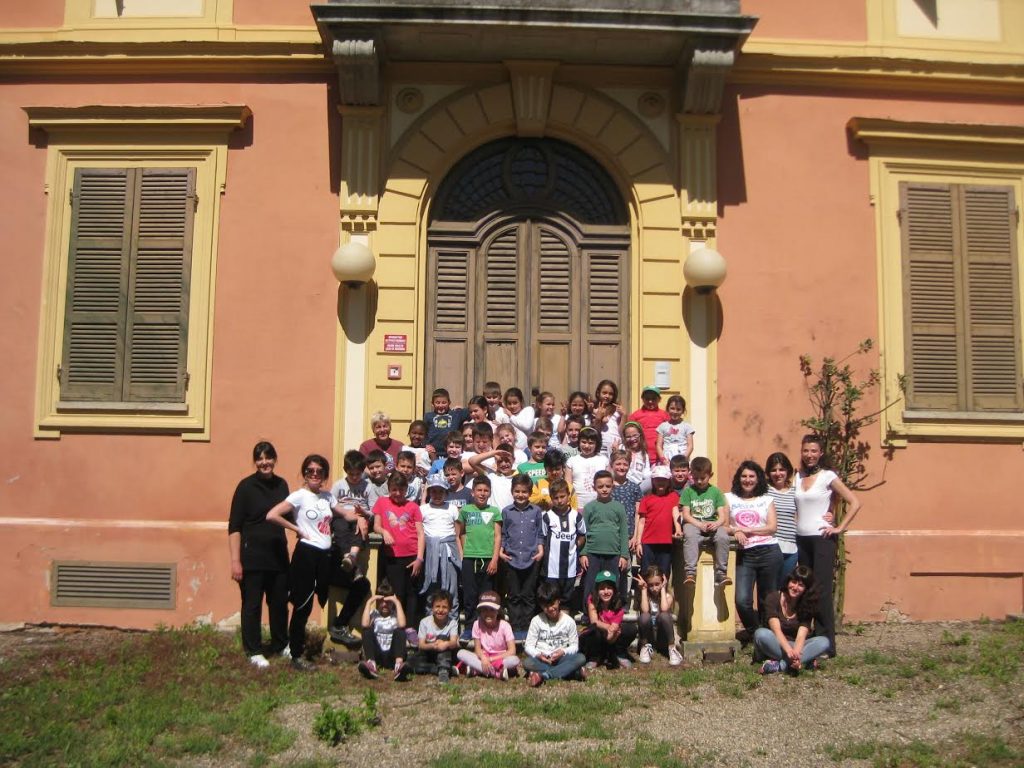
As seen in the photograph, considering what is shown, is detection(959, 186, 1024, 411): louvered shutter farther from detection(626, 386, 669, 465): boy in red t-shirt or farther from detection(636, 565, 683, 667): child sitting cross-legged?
detection(636, 565, 683, 667): child sitting cross-legged

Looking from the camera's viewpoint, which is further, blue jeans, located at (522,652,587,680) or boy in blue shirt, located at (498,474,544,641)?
boy in blue shirt, located at (498,474,544,641)

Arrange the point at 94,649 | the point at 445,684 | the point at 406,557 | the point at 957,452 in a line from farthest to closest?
the point at 957,452 < the point at 94,649 < the point at 406,557 < the point at 445,684

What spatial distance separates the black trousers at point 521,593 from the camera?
25.5ft

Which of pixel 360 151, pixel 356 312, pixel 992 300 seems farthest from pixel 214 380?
pixel 992 300

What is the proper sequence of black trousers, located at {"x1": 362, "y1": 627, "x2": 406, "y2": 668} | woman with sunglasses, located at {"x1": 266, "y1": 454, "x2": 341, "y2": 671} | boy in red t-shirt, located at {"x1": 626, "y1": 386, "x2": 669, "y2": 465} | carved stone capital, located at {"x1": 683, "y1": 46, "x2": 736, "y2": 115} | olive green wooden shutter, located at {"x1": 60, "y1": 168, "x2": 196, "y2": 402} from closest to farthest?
black trousers, located at {"x1": 362, "y1": 627, "x2": 406, "y2": 668}, woman with sunglasses, located at {"x1": 266, "y1": 454, "x2": 341, "y2": 671}, boy in red t-shirt, located at {"x1": 626, "y1": 386, "x2": 669, "y2": 465}, carved stone capital, located at {"x1": 683, "y1": 46, "x2": 736, "y2": 115}, olive green wooden shutter, located at {"x1": 60, "y1": 168, "x2": 196, "y2": 402}

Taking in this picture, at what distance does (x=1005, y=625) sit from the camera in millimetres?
9312

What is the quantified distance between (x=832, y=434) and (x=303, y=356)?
5038 millimetres

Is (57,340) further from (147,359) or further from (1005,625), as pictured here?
(1005,625)

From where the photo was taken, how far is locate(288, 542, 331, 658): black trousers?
25.1 feet

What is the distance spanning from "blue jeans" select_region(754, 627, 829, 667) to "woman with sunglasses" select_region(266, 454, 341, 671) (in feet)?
Result: 10.5

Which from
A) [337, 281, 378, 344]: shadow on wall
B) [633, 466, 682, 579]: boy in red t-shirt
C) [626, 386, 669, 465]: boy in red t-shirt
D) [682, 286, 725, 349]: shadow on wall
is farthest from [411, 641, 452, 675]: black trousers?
[682, 286, 725, 349]: shadow on wall

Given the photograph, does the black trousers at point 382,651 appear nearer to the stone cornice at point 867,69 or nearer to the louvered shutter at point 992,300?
the louvered shutter at point 992,300

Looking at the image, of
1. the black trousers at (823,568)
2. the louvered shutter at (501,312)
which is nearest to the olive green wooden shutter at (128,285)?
the louvered shutter at (501,312)

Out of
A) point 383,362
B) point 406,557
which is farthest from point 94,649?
point 383,362
